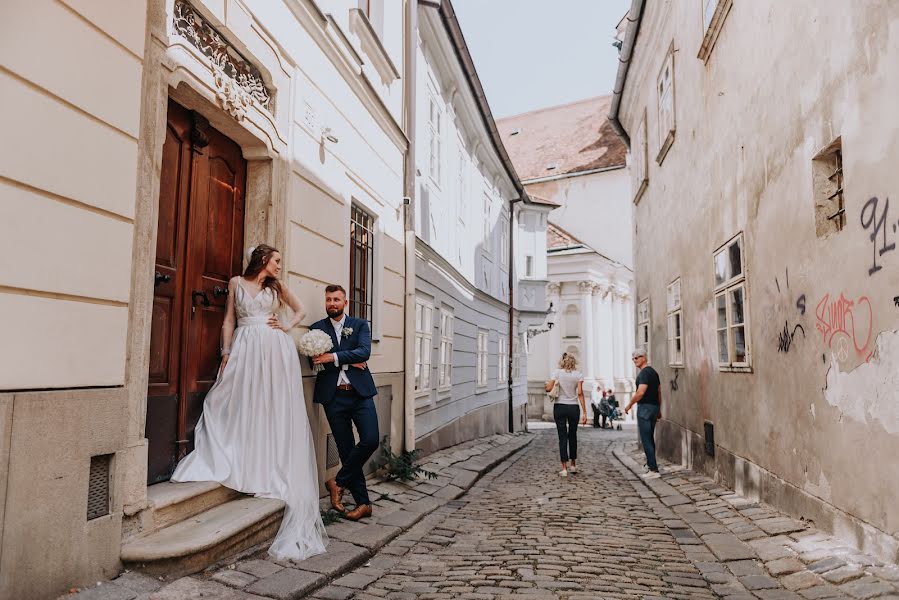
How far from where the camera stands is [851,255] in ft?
16.0

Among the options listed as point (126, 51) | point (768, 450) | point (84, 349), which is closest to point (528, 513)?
point (768, 450)

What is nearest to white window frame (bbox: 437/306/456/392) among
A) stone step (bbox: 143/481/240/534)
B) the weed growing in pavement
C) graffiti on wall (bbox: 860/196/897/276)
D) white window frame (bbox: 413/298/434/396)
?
white window frame (bbox: 413/298/434/396)

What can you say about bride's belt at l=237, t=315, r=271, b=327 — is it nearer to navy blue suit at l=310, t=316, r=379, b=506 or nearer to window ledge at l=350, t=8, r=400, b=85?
navy blue suit at l=310, t=316, r=379, b=506

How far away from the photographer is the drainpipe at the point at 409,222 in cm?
910

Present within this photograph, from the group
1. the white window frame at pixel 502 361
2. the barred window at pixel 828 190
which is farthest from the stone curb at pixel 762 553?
the white window frame at pixel 502 361

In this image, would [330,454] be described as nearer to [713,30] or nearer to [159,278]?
[159,278]

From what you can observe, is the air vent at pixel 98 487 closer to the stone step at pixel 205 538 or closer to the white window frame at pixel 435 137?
the stone step at pixel 205 538

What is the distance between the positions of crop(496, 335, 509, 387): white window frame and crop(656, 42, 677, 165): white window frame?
32.3ft

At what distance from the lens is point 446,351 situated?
45.7 ft

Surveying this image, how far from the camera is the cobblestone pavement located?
14.4 feet

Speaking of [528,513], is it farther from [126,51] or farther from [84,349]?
[126,51]

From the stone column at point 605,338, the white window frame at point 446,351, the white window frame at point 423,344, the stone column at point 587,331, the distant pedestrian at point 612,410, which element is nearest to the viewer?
the white window frame at point 423,344

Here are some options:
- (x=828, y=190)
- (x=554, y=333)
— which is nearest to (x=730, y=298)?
(x=828, y=190)

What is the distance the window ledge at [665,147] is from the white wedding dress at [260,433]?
7752mm
